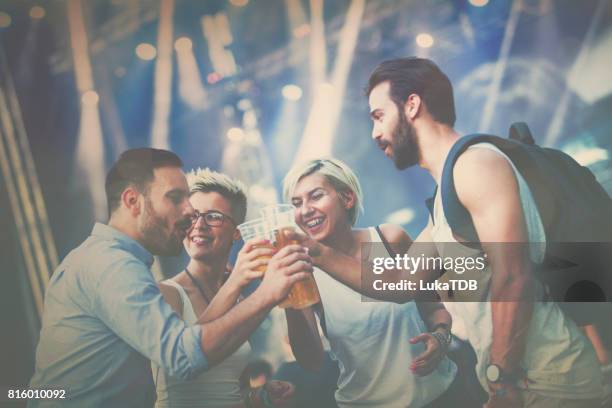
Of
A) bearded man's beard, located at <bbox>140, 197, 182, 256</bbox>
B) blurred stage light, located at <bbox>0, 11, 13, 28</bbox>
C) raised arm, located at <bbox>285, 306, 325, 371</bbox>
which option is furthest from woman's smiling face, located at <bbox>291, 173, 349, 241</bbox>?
blurred stage light, located at <bbox>0, 11, 13, 28</bbox>

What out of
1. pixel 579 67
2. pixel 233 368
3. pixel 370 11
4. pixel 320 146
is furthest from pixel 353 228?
pixel 579 67

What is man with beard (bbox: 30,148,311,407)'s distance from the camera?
8.18 ft

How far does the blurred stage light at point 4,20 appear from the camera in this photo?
2.96 metres

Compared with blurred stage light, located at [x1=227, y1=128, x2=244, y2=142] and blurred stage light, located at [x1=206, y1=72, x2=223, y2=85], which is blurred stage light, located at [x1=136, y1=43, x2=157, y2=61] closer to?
blurred stage light, located at [x1=206, y1=72, x2=223, y2=85]

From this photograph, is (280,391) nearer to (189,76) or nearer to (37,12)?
(189,76)

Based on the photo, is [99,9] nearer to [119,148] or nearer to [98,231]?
[119,148]

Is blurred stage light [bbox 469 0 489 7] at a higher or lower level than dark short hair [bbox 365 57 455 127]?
higher

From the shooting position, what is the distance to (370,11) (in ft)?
9.36

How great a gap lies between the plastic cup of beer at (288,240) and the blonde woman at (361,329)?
0.11ft

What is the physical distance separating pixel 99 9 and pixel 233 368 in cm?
196

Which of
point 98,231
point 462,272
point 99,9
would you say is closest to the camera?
point 462,272

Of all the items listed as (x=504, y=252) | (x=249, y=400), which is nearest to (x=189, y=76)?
(x=249, y=400)

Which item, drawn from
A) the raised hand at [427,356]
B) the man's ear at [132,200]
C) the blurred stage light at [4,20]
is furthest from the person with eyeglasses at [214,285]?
the blurred stage light at [4,20]

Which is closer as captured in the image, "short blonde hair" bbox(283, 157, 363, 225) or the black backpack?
the black backpack
